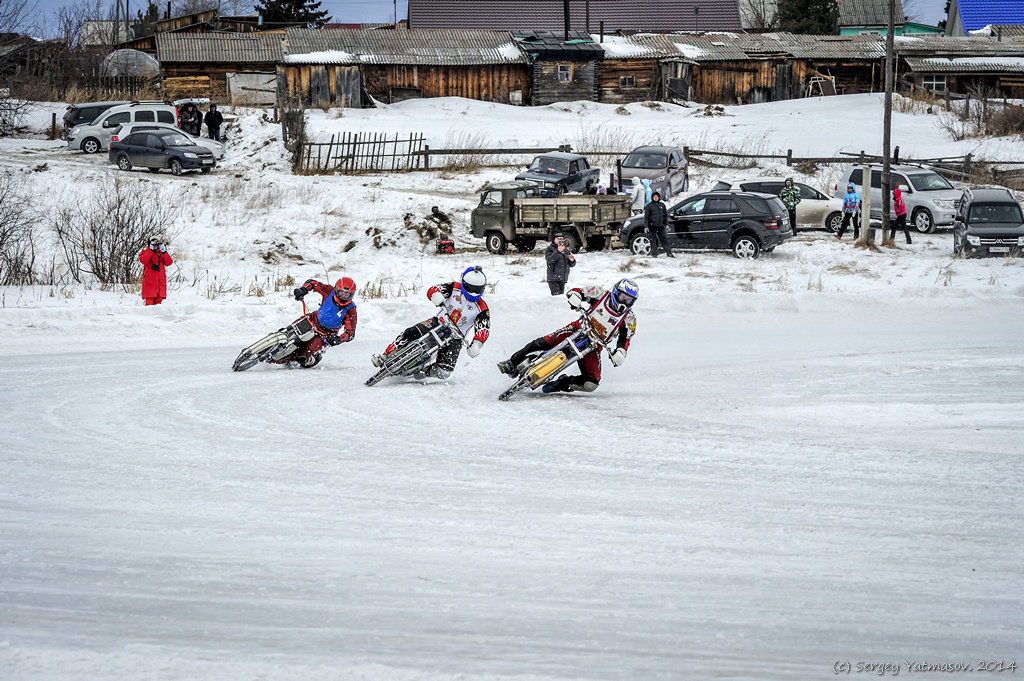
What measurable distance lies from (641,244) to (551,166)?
6174 millimetres

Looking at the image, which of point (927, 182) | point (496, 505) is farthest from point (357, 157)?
point (496, 505)

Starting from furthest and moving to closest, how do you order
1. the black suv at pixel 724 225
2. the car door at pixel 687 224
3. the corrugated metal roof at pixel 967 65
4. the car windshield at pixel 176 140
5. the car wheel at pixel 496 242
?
the corrugated metal roof at pixel 967 65
the car windshield at pixel 176 140
the car wheel at pixel 496 242
the car door at pixel 687 224
the black suv at pixel 724 225

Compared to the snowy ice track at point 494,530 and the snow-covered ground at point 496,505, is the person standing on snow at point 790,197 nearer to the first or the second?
the snow-covered ground at point 496,505

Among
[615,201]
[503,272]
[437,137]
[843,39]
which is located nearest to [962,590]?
[503,272]

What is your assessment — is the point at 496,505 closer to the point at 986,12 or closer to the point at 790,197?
the point at 790,197

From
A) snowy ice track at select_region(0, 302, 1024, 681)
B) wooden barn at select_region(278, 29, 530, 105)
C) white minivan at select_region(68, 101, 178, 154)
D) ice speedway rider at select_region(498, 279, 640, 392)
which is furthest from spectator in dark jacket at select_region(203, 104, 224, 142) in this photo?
ice speedway rider at select_region(498, 279, 640, 392)

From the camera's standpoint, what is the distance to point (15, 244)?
2483 cm

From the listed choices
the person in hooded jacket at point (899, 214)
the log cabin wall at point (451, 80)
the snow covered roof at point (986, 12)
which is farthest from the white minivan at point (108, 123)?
the snow covered roof at point (986, 12)

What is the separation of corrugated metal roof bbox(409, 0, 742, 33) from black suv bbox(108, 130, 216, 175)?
3063 centimetres

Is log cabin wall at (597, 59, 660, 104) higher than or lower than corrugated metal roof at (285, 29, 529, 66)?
lower

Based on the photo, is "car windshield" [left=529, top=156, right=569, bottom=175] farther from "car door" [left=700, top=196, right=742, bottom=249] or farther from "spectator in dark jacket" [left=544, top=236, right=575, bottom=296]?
"spectator in dark jacket" [left=544, top=236, right=575, bottom=296]

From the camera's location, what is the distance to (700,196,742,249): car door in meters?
24.5

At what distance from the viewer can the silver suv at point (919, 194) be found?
28.4 metres

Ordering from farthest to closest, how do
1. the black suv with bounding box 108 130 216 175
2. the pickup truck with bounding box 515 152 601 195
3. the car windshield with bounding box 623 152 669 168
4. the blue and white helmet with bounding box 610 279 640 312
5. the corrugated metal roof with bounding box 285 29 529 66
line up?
the corrugated metal roof with bounding box 285 29 529 66 → the black suv with bounding box 108 130 216 175 → the car windshield with bounding box 623 152 669 168 → the pickup truck with bounding box 515 152 601 195 → the blue and white helmet with bounding box 610 279 640 312
